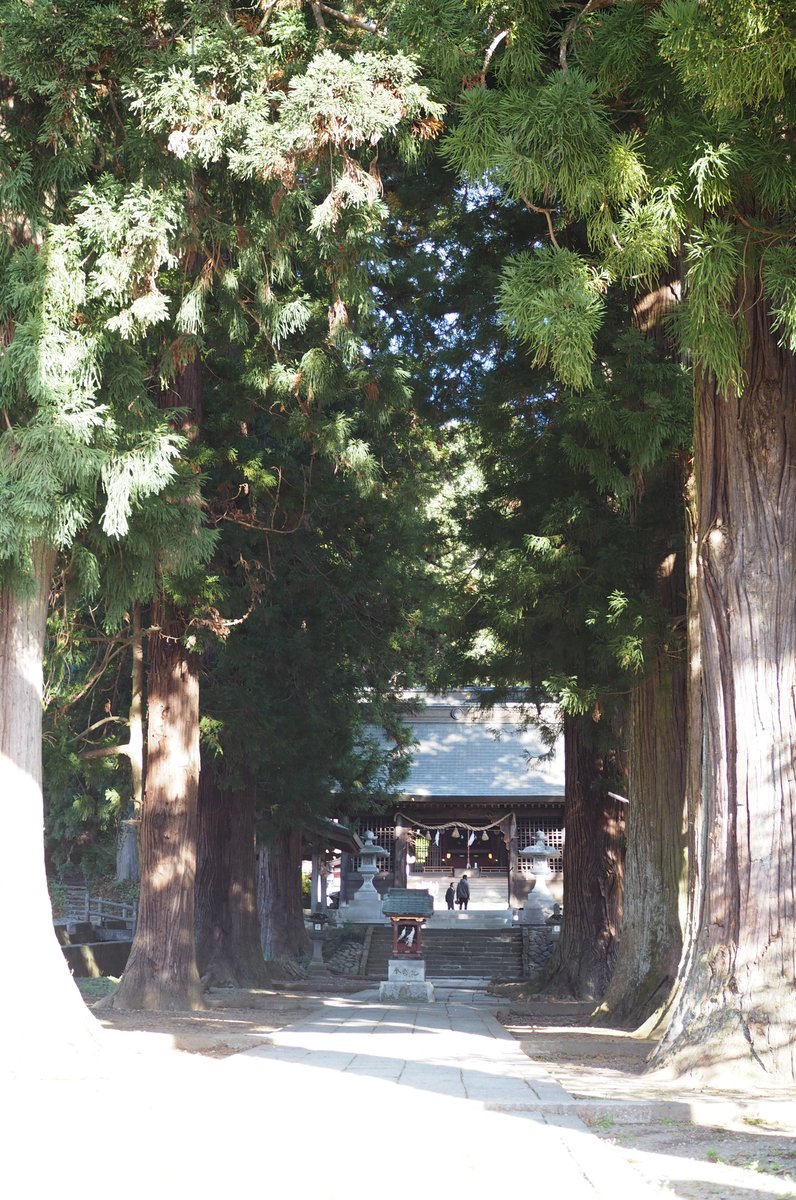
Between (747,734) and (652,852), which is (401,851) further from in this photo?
(747,734)

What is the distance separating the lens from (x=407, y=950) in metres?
15.6

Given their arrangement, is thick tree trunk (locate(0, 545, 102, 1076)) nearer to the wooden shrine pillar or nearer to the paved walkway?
the paved walkway

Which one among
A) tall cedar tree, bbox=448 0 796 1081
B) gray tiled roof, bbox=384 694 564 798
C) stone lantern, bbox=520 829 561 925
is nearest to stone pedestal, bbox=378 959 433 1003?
tall cedar tree, bbox=448 0 796 1081

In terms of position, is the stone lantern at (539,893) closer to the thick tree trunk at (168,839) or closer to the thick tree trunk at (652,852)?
the thick tree trunk at (652,852)

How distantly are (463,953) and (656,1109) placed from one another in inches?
782

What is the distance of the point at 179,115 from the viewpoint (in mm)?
7281

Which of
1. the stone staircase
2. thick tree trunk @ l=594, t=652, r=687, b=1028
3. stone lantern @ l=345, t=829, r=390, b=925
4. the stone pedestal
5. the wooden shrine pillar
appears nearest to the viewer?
thick tree trunk @ l=594, t=652, r=687, b=1028

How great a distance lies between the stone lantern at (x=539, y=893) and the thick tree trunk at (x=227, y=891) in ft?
32.8

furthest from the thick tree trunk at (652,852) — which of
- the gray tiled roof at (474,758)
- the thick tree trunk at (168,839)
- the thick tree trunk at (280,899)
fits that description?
the gray tiled roof at (474,758)

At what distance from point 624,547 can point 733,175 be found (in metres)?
5.06

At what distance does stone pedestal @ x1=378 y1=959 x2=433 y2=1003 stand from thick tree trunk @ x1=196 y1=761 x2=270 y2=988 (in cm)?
237

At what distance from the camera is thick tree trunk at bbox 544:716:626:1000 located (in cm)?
1448

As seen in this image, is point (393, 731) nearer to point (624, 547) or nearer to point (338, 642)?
point (338, 642)

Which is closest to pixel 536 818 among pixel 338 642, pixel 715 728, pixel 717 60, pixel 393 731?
pixel 393 731
